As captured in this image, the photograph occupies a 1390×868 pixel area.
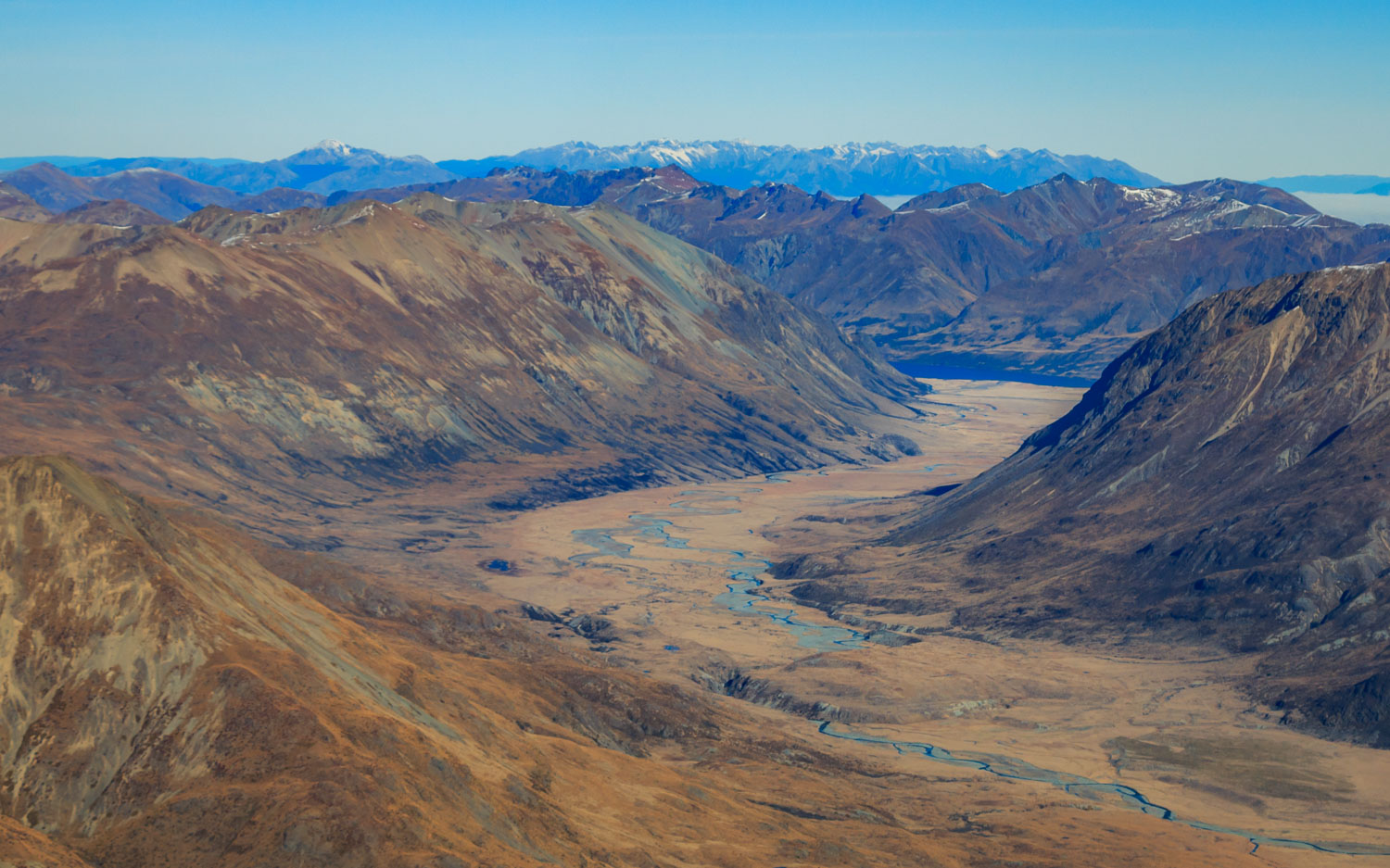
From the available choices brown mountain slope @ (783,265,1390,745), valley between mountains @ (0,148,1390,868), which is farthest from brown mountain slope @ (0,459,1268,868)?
A: brown mountain slope @ (783,265,1390,745)

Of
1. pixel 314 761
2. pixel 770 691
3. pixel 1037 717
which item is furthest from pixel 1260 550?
pixel 314 761

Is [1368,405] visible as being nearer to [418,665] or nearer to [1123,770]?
[1123,770]

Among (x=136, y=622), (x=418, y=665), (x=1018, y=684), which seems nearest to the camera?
(x=136, y=622)

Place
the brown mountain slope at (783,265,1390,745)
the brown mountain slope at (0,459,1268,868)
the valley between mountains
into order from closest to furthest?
the brown mountain slope at (0,459,1268,868), the valley between mountains, the brown mountain slope at (783,265,1390,745)

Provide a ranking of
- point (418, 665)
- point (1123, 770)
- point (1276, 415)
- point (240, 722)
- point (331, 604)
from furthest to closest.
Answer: point (1276, 415), point (331, 604), point (1123, 770), point (418, 665), point (240, 722)

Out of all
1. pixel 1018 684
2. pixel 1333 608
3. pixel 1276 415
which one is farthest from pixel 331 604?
pixel 1276 415

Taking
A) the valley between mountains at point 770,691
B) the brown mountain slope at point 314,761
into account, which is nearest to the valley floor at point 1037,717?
the valley between mountains at point 770,691

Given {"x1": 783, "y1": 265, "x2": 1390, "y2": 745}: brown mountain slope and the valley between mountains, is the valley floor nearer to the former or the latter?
the valley between mountains
